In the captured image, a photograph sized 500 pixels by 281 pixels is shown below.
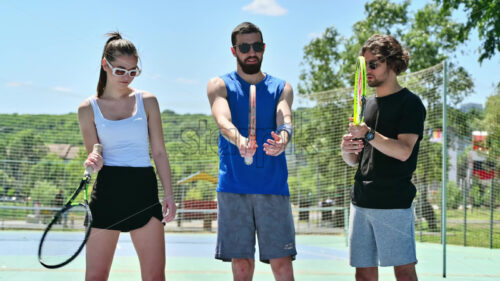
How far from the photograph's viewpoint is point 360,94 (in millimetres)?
3543

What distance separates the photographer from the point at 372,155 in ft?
12.2

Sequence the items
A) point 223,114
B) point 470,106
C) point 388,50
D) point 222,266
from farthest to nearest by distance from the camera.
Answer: point 470,106 → point 222,266 → point 388,50 → point 223,114

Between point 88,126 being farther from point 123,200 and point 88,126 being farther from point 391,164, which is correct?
point 391,164

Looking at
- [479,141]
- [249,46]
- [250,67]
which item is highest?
[479,141]

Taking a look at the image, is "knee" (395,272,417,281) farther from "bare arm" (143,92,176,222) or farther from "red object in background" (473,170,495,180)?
"red object in background" (473,170,495,180)

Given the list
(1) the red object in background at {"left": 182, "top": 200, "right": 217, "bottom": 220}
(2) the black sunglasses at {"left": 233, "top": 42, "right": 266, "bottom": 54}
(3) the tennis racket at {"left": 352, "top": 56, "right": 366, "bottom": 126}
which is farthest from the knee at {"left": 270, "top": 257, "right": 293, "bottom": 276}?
(1) the red object in background at {"left": 182, "top": 200, "right": 217, "bottom": 220}

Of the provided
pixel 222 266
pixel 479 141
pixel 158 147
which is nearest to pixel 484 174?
pixel 479 141

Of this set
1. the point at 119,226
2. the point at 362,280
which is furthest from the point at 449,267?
the point at 119,226

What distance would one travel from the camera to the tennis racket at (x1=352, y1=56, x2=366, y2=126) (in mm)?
3492

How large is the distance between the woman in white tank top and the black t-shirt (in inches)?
49.0

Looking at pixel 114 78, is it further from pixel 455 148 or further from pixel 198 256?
pixel 455 148

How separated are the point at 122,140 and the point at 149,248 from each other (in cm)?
66

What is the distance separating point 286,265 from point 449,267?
Result: 17.4 feet

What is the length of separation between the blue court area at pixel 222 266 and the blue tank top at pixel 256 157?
339cm
